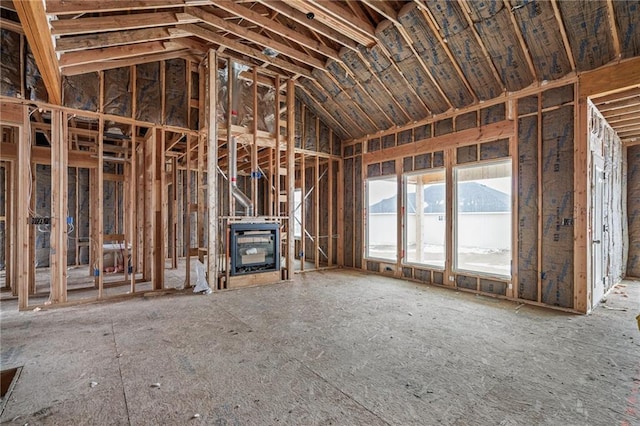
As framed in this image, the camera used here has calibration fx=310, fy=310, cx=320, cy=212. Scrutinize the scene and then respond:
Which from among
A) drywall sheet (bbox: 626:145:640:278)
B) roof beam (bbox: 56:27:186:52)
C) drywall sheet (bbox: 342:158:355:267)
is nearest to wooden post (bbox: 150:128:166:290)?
roof beam (bbox: 56:27:186:52)

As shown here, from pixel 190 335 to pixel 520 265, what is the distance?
5.16 meters

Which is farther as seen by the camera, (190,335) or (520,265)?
(520,265)

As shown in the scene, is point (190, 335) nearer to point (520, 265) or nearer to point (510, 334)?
point (510, 334)

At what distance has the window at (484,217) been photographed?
237 inches

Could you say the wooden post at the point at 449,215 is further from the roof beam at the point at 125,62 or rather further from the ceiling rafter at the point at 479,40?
the roof beam at the point at 125,62

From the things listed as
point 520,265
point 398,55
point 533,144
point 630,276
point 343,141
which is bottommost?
point 630,276

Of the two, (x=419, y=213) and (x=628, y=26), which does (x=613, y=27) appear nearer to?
(x=628, y=26)

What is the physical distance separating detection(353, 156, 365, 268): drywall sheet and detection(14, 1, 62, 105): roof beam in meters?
6.12

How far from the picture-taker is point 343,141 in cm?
854

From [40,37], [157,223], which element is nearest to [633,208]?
[157,223]

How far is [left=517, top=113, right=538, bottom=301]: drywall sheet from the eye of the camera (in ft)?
16.6

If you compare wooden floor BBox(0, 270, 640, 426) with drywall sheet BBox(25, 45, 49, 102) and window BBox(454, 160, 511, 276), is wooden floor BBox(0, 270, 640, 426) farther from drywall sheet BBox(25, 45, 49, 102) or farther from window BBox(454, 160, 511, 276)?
drywall sheet BBox(25, 45, 49, 102)

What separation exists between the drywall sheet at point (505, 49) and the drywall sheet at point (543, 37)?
0.43 ft

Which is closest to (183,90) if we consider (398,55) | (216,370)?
(398,55)
